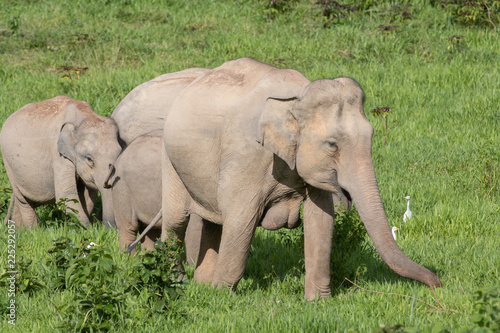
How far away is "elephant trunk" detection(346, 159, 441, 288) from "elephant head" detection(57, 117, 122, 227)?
392 cm

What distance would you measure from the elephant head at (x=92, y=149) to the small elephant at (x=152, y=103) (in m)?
0.21

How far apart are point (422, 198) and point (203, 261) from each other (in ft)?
9.65

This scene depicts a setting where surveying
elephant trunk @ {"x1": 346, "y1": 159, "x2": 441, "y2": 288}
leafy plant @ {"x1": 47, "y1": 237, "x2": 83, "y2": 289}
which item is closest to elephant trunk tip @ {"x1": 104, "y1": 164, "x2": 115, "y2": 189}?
leafy plant @ {"x1": 47, "y1": 237, "x2": 83, "y2": 289}

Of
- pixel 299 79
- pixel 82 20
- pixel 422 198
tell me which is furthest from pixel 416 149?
pixel 82 20

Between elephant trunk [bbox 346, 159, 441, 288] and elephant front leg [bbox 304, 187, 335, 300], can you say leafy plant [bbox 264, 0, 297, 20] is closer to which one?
elephant front leg [bbox 304, 187, 335, 300]

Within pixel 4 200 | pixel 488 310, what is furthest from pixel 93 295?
pixel 4 200

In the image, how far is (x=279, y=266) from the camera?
21.5 feet

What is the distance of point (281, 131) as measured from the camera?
4918 mm

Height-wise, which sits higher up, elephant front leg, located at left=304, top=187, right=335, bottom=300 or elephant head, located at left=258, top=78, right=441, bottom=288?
elephant head, located at left=258, top=78, right=441, bottom=288

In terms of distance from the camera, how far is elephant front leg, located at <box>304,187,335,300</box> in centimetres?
536

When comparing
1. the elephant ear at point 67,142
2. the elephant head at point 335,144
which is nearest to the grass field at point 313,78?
the elephant head at point 335,144

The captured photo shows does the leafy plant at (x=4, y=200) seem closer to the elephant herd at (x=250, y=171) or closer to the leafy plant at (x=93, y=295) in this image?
the elephant herd at (x=250, y=171)

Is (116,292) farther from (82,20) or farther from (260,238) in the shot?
(82,20)

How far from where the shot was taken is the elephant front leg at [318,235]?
211 inches
